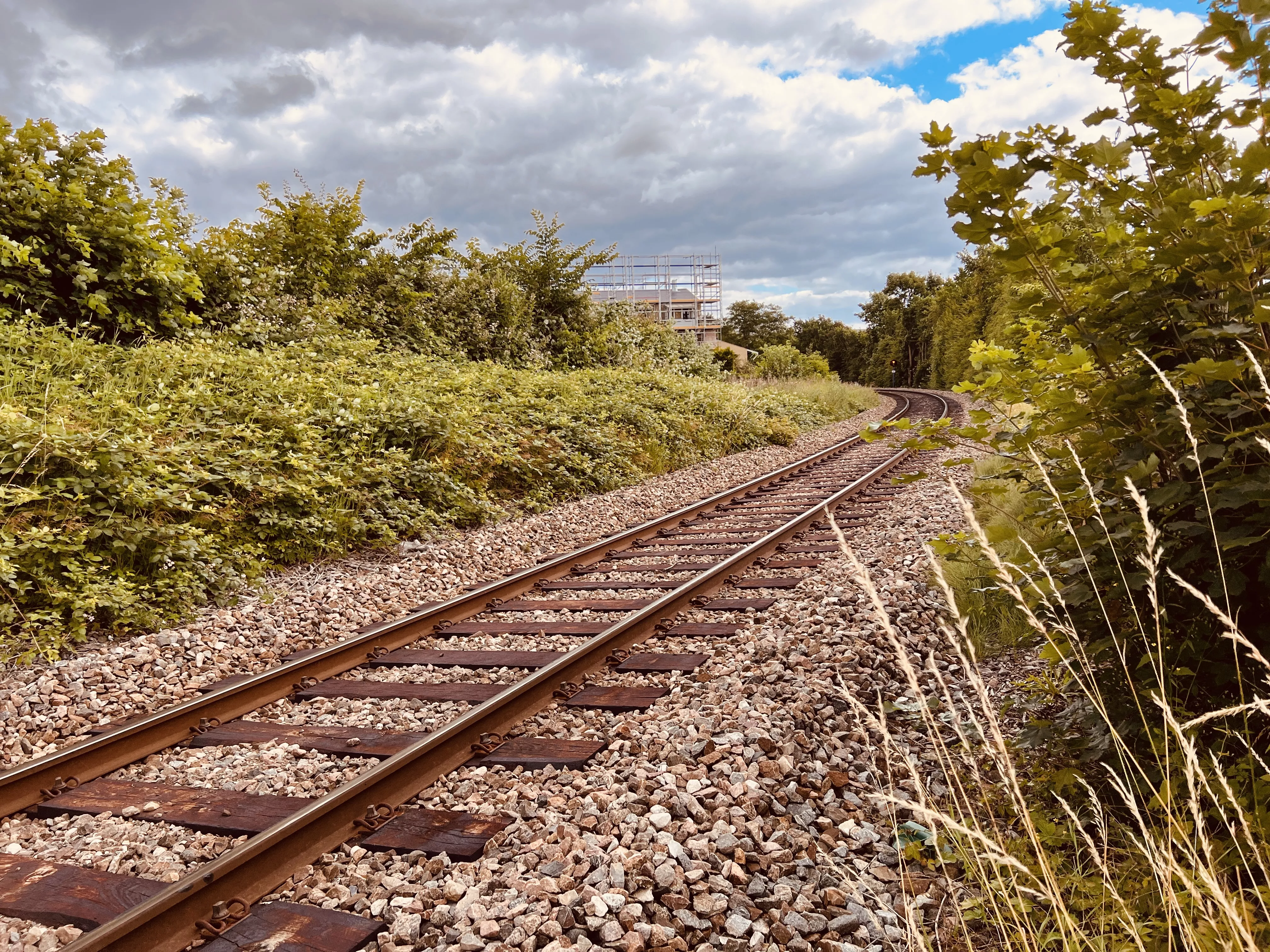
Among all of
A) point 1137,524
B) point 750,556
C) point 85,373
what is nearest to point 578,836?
point 1137,524

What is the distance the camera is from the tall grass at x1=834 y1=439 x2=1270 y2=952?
1.85 meters

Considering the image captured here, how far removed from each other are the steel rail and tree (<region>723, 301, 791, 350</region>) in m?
63.6

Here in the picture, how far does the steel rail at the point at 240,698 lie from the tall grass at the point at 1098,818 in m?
1.23

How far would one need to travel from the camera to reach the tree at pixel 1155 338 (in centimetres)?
236

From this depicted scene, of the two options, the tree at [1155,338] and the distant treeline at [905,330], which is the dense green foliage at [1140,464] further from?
the distant treeline at [905,330]

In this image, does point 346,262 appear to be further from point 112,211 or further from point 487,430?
point 487,430

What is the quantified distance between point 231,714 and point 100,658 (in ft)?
3.81

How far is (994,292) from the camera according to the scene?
39062 mm

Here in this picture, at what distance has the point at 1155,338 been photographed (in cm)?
272

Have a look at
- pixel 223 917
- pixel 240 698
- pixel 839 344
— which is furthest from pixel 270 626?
pixel 839 344

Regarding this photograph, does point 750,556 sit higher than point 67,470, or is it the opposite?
point 67,470

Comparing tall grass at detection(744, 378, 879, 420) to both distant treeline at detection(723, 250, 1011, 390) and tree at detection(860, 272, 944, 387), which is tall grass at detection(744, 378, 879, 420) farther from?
tree at detection(860, 272, 944, 387)

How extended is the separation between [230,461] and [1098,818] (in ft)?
23.0

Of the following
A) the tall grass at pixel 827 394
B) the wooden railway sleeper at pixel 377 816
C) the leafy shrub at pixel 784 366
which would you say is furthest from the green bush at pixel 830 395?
the wooden railway sleeper at pixel 377 816
